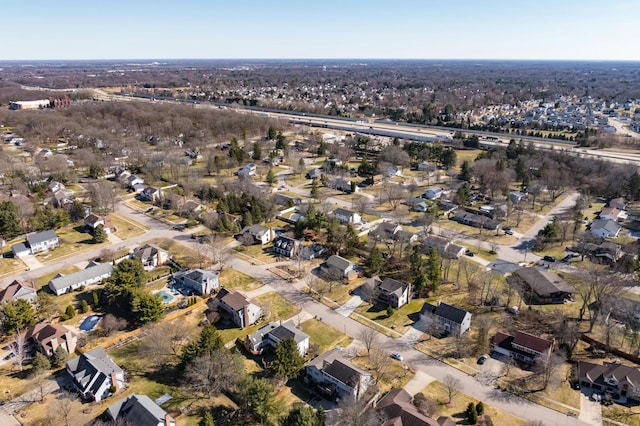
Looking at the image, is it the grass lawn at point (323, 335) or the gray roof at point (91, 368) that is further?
the grass lawn at point (323, 335)

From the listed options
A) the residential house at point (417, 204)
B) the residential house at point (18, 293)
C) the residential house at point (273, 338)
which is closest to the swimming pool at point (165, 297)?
the residential house at point (273, 338)

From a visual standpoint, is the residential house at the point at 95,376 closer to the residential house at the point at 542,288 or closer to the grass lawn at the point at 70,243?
the grass lawn at the point at 70,243

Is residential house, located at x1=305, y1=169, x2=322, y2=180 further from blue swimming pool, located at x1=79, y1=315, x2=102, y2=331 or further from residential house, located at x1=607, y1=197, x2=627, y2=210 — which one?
blue swimming pool, located at x1=79, y1=315, x2=102, y2=331

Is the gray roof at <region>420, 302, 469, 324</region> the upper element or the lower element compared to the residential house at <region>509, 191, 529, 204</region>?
lower

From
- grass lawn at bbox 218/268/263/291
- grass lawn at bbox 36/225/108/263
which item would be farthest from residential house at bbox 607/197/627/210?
grass lawn at bbox 36/225/108/263

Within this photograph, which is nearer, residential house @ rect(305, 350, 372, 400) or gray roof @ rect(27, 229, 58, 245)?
residential house @ rect(305, 350, 372, 400)

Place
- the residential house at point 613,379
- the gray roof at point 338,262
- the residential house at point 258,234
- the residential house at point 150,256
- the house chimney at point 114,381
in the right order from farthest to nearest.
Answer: the residential house at point 258,234 → the residential house at point 150,256 → the gray roof at point 338,262 → the house chimney at point 114,381 → the residential house at point 613,379

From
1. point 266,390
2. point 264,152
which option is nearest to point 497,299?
point 266,390

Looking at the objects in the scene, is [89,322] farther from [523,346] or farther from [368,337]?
[523,346]
